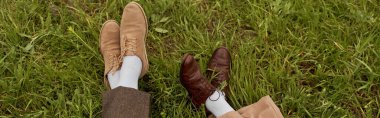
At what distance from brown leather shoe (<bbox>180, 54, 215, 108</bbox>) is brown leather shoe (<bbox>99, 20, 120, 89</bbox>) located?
0.54 m

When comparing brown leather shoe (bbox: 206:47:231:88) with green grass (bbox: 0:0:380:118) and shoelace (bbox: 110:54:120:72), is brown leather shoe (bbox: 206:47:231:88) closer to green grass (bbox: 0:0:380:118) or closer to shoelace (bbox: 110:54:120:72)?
green grass (bbox: 0:0:380:118)

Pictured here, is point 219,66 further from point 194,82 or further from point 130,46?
point 130,46

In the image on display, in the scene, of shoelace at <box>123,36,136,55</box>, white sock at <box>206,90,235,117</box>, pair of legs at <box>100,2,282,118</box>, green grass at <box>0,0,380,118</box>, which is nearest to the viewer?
pair of legs at <box>100,2,282,118</box>

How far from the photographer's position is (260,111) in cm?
282

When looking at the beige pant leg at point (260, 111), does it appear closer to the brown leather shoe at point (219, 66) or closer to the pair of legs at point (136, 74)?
the pair of legs at point (136, 74)

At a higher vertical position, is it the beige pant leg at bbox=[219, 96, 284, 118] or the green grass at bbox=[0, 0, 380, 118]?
the green grass at bbox=[0, 0, 380, 118]

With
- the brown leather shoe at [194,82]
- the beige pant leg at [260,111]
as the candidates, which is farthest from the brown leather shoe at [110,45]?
the beige pant leg at [260,111]

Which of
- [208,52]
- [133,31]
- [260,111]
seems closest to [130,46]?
[133,31]

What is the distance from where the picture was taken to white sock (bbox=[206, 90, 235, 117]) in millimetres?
2881

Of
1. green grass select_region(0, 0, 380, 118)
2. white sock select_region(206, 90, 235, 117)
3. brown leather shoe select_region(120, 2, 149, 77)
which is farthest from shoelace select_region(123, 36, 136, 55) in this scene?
white sock select_region(206, 90, 235, 117)

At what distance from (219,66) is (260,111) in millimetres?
490

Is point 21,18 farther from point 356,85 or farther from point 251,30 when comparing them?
point 356,85

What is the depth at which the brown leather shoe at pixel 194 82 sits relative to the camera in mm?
2896

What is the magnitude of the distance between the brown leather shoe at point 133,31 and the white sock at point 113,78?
0.53ft
